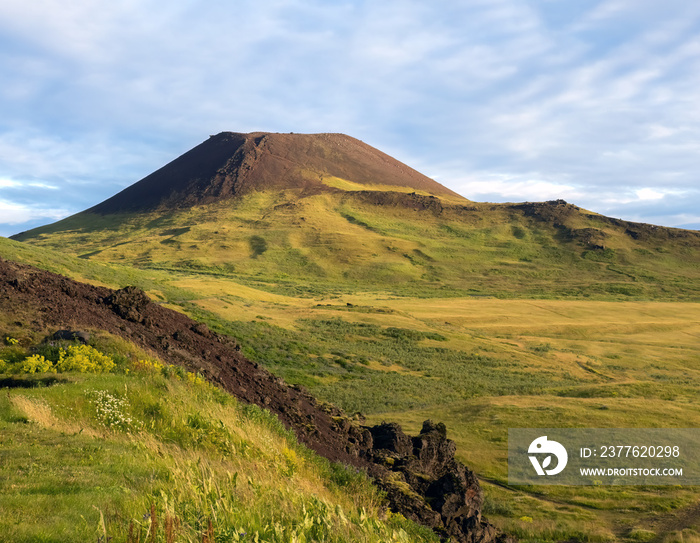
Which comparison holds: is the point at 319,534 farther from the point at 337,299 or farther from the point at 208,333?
the point at 337,299

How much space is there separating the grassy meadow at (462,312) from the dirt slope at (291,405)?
2.56m

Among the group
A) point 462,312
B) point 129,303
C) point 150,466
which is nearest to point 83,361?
point 150,466

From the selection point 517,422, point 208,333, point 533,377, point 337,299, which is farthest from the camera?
point 337,299

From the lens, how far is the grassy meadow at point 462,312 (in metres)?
19.7

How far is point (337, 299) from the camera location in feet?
260

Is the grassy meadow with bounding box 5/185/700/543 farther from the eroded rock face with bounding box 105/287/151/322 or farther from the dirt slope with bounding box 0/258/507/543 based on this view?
the eroded rock face with bounding box 105/287/151/322

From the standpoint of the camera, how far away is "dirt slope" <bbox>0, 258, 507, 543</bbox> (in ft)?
37.0

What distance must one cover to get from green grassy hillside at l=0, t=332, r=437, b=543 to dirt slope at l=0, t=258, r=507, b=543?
1375mm

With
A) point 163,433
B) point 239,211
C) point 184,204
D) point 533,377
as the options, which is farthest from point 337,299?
point 184,204

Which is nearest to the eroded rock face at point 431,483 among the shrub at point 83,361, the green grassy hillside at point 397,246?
the shrub at point 83,361

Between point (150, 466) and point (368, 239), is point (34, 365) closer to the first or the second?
point (150, 466)

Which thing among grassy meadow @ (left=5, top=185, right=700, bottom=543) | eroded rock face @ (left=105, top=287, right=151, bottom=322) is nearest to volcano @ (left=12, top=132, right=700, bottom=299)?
grassy meadow @ (left=5, top=185, right=700, bottom=543)

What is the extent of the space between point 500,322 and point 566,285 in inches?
2252

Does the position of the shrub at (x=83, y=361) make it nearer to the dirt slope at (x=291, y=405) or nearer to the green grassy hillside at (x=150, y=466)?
the green grassy hillside at (x=150, y=466)
